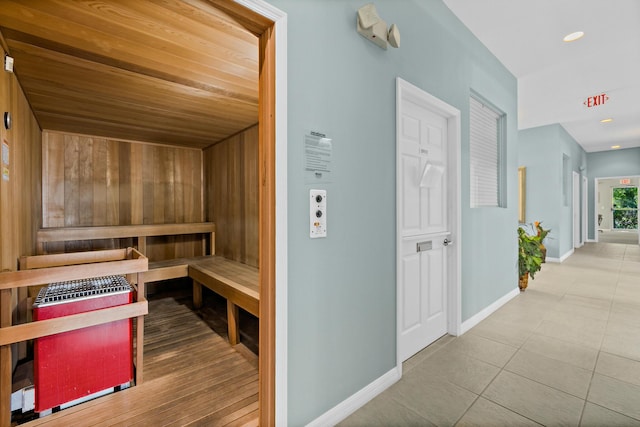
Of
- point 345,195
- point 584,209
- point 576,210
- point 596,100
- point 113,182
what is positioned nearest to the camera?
point 345,195

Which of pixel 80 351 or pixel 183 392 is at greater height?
pixel 80 351

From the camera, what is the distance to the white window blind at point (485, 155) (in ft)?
10.6

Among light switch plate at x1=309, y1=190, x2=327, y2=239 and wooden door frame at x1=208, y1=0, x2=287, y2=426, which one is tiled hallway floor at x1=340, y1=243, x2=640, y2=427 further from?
light switch plate at x1=309, y1=190, x2=327, y2=239

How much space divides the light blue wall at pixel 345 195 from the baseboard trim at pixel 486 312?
1251 mm

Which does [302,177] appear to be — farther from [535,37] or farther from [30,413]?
[535,37]

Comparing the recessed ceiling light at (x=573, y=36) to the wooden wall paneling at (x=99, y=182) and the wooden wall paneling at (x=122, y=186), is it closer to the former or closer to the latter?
the wooden wall paneling at (x=122, y=186)

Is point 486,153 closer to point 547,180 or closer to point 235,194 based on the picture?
point 235,194

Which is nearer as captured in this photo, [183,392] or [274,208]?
[274,208]

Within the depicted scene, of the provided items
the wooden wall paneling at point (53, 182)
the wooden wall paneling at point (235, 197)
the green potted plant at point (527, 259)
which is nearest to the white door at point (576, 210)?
the green potted plant at point (527, 259)

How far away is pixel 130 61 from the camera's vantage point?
1.93 meters

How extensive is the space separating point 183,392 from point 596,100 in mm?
6901

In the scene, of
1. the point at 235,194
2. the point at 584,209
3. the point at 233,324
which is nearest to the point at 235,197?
the point at 235,194

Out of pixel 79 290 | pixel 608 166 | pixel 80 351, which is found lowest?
pixel 80 351

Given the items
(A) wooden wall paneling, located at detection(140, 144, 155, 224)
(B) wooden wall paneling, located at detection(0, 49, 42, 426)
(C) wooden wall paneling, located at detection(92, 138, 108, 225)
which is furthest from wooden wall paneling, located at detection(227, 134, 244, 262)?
(B) wooden wall paneling, located at detection(0, 49, 42, 426)
